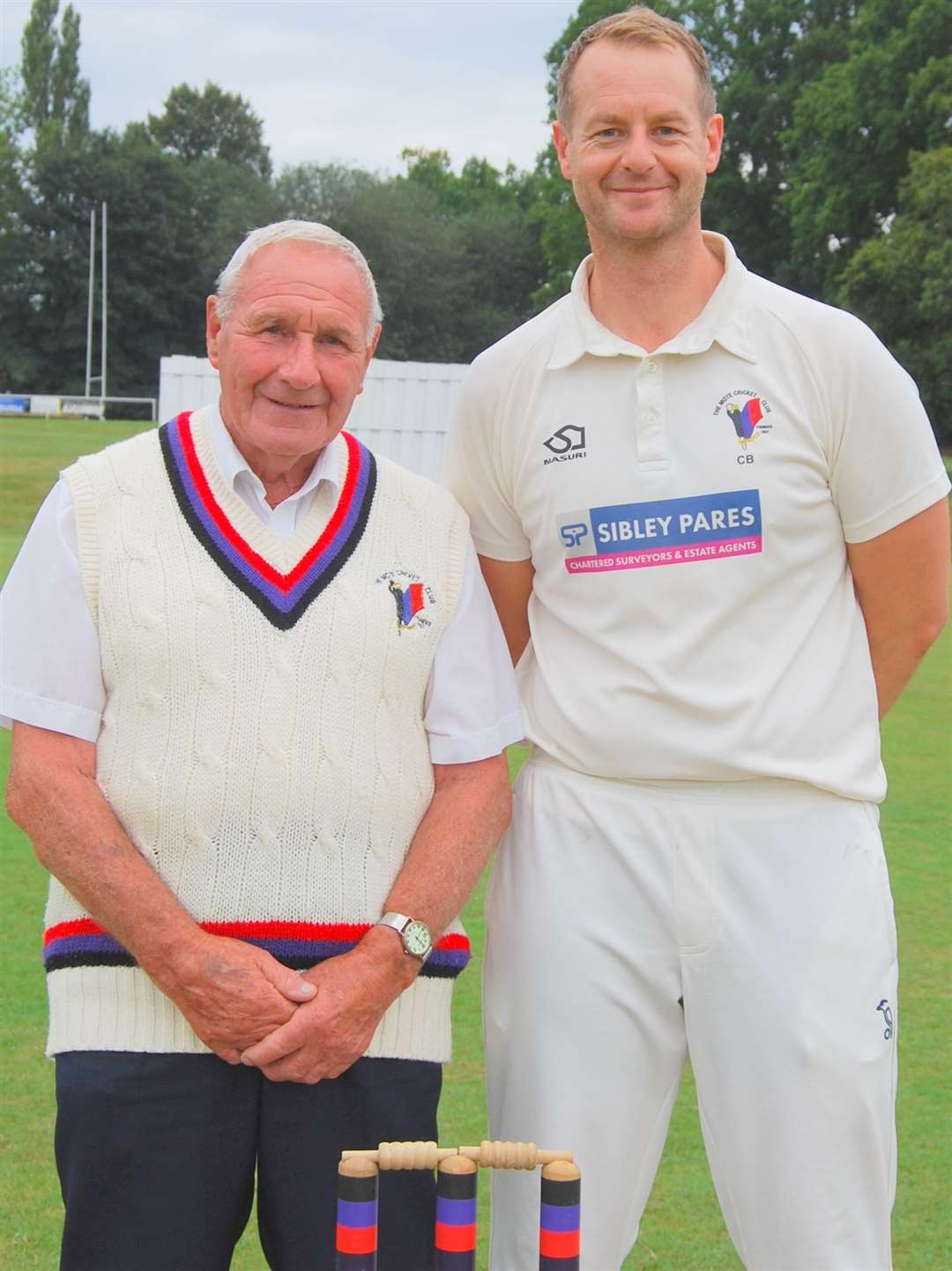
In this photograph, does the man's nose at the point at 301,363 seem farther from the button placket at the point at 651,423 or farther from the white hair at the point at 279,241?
the button placket at the point at 651,423

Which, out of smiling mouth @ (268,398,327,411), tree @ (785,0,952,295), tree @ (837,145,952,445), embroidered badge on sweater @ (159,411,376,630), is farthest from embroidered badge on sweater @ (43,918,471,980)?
tree @ (785,0,952,295)

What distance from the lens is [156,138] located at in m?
75.2

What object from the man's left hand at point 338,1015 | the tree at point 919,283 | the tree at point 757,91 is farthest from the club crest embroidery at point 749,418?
the tree at point 757,91

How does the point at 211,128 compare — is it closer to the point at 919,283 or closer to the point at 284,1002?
the point at 919,283

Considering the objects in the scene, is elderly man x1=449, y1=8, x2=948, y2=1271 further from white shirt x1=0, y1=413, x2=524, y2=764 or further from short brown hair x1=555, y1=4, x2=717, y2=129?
white shirt x1=0, y1=413, x2=524, y2=764

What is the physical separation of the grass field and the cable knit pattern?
502mm

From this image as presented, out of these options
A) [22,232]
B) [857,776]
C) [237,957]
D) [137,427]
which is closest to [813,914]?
[857,776]

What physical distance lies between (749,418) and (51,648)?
1.16 meters

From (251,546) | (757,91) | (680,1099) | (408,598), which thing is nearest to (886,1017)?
(408,598)

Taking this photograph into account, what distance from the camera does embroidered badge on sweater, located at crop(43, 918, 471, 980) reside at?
2479mm

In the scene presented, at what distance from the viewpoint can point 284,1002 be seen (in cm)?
242

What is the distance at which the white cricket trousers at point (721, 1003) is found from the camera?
8.57 ft

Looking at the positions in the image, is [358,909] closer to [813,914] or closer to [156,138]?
[813,914]

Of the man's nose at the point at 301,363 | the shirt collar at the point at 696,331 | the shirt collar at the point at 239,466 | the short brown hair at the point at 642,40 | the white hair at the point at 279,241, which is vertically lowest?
the shirt collar at the point at 239,466
